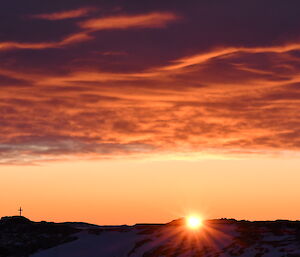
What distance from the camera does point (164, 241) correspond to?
77.2m

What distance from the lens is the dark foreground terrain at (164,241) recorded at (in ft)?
224

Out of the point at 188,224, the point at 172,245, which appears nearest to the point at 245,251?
the point at 172,245

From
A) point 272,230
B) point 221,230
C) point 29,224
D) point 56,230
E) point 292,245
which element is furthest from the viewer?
point 29,224

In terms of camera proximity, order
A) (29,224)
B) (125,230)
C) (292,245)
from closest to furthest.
A: 1. (292,245)
2. (125,230)
3. (29,224)

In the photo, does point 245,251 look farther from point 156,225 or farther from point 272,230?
point 156,225

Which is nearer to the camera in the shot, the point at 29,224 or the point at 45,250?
the point at 45,250

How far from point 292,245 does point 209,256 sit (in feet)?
27.2

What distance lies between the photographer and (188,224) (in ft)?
287

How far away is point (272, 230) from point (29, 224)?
42898mm

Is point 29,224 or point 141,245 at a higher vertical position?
point 29,224

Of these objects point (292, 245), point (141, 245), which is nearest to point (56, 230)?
point (141, 245)

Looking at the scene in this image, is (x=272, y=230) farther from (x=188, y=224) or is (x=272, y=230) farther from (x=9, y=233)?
(x=9, y=233)

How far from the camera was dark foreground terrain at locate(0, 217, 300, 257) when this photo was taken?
224 feet

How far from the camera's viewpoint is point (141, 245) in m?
76.9
